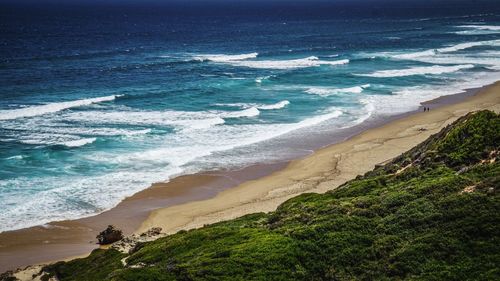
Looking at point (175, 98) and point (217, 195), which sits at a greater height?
point (175, 98)

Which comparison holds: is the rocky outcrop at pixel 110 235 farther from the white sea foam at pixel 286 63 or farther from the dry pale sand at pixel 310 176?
the white sea foam at pixel 286 63

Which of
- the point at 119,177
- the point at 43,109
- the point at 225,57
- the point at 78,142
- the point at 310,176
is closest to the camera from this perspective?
the point at 310,176

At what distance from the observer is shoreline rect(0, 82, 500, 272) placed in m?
27.0

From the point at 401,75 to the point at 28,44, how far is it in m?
71.6

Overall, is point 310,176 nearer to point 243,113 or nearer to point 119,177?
point 119,177

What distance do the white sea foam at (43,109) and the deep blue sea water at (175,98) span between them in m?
0.18

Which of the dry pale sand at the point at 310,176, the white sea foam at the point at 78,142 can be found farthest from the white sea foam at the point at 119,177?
the dry pale sand at the point at 310,176

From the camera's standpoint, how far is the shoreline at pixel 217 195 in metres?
27.0

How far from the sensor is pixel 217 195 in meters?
33.2

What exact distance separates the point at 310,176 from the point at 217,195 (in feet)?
20.5

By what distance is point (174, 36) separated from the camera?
130750mm

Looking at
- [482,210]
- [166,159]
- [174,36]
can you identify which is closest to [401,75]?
[166,159]

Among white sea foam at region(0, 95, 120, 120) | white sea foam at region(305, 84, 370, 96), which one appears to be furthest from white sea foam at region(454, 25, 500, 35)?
white sea foam at region(0, 95, 120, 120)

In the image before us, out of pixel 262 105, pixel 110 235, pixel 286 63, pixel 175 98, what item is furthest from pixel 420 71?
pixel 110 235
